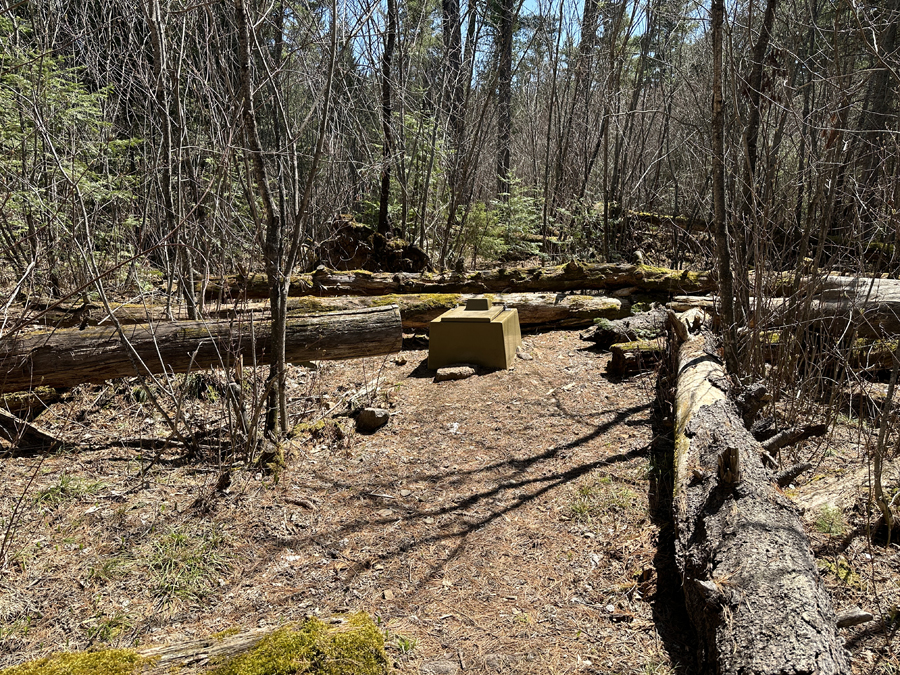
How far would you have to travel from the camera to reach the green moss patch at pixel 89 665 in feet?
6.04

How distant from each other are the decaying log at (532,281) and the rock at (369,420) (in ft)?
10.9

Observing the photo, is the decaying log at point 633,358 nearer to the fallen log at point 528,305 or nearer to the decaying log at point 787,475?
the fallen log at point 528,305

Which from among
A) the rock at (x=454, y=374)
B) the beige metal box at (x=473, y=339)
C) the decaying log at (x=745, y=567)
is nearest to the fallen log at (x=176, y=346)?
the rock at (x=454, y=374)

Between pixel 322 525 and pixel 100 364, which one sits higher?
pixel 100 364

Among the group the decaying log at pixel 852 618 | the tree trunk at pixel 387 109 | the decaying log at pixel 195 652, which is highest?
the tree trunk at pixel 387 109

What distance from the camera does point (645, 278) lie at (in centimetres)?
842

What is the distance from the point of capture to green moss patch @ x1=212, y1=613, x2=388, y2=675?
1885 millimetres

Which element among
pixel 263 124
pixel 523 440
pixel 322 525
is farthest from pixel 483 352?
pixel 263 124

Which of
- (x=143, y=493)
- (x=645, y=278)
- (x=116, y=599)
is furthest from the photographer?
(x=645, y=278)

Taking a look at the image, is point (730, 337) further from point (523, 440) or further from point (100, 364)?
point (100, 364)

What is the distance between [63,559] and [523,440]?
3140mm

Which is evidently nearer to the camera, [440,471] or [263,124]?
[440,471]

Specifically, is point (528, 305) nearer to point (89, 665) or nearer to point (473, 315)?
point (473, 315)

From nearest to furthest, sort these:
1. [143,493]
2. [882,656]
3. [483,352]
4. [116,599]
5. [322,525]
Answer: [882,656] → [116,599] → [322,525] → [143,493] → [483,352]
